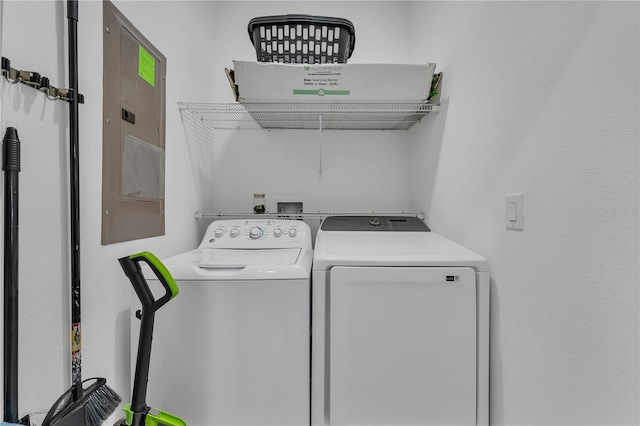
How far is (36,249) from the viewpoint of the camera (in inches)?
31.1

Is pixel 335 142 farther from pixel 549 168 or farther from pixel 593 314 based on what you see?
pixel 593 314

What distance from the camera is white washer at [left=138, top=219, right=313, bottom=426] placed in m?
1.09

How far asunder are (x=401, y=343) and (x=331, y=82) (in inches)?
49.2

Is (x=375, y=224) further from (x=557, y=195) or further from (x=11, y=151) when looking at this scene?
(x=11, y=151)

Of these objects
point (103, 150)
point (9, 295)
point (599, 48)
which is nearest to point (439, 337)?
point (599, 48)

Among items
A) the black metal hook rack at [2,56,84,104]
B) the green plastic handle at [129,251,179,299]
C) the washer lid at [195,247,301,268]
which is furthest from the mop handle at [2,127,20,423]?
the washer lid at [195,247,301,268]

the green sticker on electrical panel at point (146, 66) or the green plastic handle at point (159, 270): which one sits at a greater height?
the green sticker on electrical panel at point (146, 66)

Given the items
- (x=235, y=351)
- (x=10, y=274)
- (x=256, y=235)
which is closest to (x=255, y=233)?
(x=256, y=235)

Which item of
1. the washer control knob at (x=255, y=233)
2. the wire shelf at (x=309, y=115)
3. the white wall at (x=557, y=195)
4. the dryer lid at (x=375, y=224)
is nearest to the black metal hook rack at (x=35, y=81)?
the wire shelf at (x=309, y=115)

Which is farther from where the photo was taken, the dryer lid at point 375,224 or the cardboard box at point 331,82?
the dryer lid at point 375,224

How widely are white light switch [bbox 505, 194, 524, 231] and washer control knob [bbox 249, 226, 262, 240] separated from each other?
1.10 m

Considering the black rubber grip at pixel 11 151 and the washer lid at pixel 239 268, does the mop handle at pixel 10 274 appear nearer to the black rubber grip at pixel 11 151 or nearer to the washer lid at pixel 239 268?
the black rubber grip at pixel 11 151

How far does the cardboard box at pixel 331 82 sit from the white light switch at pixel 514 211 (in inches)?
32.1

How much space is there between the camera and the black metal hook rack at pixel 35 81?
2.36 feet
